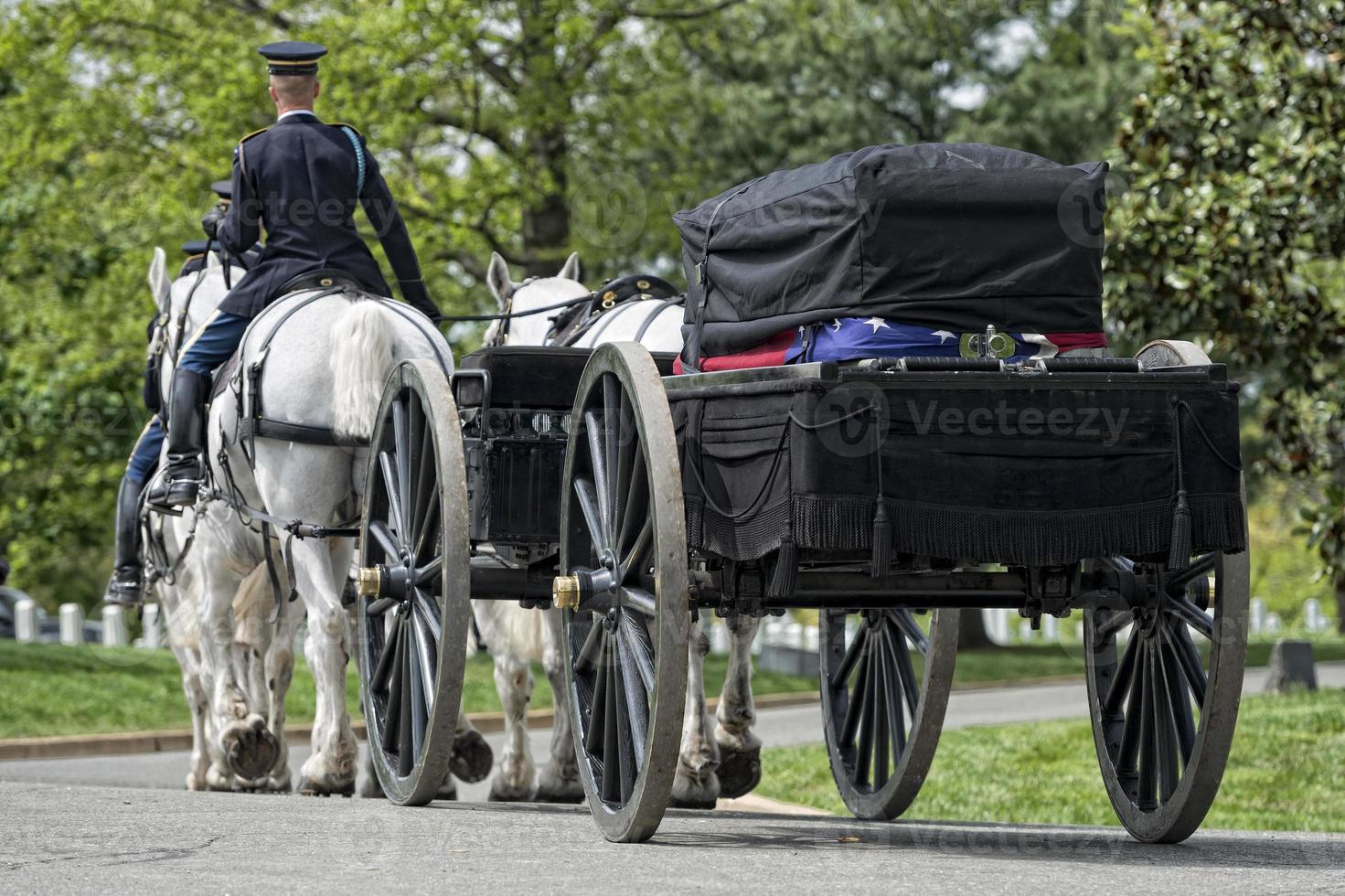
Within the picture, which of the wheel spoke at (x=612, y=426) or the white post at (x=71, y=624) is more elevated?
the wheel spoke at (x=612, y=426)

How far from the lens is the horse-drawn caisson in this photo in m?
A: 5.29

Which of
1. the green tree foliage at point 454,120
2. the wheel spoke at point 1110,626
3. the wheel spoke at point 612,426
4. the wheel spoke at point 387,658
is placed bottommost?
the wheel spoke at point 387,658

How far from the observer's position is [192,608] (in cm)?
1098

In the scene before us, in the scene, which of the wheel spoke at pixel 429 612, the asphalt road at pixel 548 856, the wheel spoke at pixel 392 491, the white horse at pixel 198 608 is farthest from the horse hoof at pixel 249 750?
the wheel spoke at pixel 429 612

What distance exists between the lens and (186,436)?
30.0 feet

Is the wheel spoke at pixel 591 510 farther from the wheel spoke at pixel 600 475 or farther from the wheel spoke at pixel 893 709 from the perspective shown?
the wheel spoke at pixel 893 709

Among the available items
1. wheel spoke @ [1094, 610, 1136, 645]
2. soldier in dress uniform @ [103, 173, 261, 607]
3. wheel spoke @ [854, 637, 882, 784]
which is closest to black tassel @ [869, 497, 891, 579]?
wheel spoke @ [1094, 610, 1136, 645]

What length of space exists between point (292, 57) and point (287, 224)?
2.64 ft

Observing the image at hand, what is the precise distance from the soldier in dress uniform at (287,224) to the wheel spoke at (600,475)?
2.96m

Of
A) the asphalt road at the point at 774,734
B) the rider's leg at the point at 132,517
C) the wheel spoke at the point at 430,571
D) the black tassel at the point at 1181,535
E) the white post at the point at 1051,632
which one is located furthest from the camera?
the white post at the point at 1051,632

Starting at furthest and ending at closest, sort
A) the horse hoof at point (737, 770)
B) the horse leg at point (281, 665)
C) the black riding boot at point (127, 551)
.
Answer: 1. the black riding boot at point (127, 551)
2. the horse leg at point (281, 665)
3. the horse hoof at point (737, 770)

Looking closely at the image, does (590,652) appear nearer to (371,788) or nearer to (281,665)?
(371,788)

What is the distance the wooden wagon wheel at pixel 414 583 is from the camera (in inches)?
253

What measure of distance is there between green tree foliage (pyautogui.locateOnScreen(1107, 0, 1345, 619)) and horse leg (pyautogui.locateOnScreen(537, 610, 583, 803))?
23.3 ft
